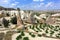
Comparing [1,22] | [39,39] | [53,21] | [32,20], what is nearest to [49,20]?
[53,21]

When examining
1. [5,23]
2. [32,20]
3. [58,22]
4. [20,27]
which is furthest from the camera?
[58,22]

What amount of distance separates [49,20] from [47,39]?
18.1 metres

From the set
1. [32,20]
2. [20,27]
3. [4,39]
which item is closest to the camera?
[4,39]

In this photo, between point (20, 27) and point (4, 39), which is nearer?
point (4, 39)

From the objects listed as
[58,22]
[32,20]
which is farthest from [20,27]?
[58,22]

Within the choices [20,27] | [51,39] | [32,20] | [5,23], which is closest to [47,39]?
[51,39]

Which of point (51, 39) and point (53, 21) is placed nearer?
point (51, 39)

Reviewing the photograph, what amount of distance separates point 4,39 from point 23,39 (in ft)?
4.96

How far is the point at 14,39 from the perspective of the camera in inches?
605

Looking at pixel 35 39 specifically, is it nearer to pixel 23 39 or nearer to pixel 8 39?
pixel 23 39

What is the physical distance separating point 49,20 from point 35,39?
59.1 ft

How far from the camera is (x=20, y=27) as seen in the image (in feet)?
71.7

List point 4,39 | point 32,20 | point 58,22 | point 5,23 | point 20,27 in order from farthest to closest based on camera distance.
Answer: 1. point 58,22
2. point 32,20
3. point 5,23
4. point 20,27
5. point 4,39

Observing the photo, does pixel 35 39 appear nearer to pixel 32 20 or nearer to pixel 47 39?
pixel 47 39
